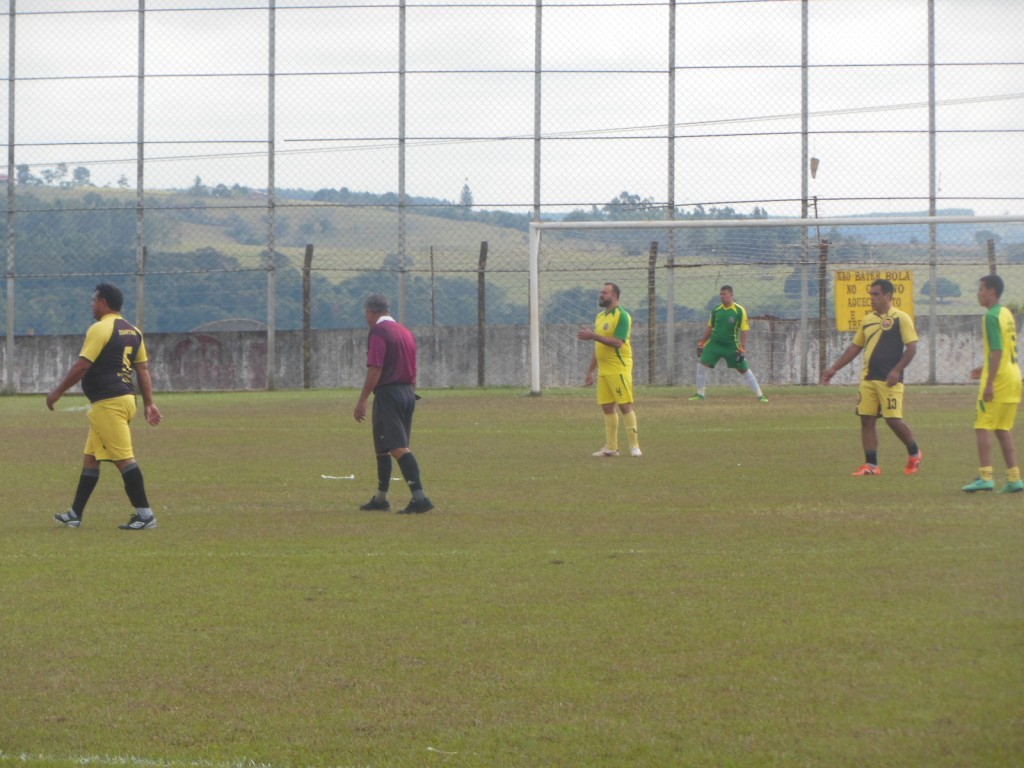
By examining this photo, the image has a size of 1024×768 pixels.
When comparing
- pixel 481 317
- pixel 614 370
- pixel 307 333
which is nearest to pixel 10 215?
pixel 307 333

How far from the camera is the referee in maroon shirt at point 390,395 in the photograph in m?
12.1

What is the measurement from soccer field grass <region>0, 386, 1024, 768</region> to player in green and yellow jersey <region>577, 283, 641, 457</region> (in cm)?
178

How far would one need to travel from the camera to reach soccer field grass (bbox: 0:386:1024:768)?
5.50m

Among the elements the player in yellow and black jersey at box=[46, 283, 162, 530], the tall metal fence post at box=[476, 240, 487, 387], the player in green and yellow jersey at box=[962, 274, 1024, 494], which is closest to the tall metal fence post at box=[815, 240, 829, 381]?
the tall metal fence post at box=[476, 240, 487, 387]

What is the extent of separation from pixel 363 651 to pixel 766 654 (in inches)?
71.3

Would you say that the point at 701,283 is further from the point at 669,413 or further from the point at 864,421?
the point at 864,421

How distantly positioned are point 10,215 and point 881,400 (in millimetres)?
27516

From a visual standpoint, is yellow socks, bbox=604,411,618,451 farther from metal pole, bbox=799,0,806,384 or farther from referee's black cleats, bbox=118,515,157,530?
metal pole, bbox=799,0,806,384

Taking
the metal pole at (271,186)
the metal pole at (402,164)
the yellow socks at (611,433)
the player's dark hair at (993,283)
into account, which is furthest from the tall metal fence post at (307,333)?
the player's dark hair at (993,283)

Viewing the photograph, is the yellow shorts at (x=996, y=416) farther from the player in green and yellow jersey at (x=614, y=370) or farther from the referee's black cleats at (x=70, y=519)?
the referee's black cleats at (x=70, y=519)

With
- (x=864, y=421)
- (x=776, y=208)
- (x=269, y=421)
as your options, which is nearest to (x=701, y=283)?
(x=776, y=208)

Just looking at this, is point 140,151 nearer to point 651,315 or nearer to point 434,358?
point 434,358

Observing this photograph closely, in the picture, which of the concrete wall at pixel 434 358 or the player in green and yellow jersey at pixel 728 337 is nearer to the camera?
the player in green and yellow jersey at pixel 728 337

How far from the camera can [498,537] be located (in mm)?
10555
